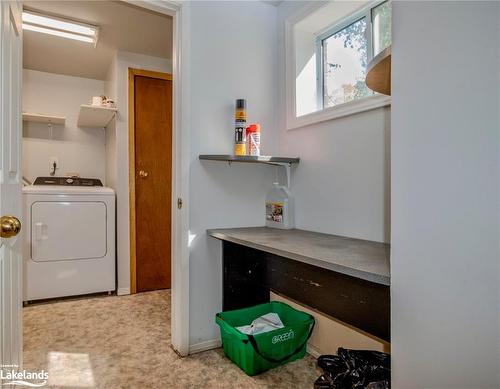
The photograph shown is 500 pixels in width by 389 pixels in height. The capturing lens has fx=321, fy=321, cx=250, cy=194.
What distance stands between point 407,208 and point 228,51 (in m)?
1.58

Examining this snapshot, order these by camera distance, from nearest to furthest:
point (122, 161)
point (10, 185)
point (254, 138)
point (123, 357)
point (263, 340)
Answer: point (10, 185), point (263, 340), point (123, 357), point (254, 138), point (122, 161)

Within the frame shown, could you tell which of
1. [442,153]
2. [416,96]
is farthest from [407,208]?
[416,96]

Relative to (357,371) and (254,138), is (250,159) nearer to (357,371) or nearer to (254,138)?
(254,138)

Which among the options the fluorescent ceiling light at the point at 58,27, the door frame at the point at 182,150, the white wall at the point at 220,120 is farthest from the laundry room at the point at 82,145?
the white wall at the point at 220,120

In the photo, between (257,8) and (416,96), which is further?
(257,8)

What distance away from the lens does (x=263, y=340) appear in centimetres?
157

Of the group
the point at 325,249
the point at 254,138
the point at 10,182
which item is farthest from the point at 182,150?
the point at 325,249

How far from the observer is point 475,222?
24.0 inches

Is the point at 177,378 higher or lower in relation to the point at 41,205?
lower

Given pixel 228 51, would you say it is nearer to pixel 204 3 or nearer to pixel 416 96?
pixel 204 3

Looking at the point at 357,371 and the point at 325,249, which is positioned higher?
the point at 325,249

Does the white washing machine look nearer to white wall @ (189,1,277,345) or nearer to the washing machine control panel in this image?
the washing machine control panel

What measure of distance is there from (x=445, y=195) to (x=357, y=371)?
0.97 metres

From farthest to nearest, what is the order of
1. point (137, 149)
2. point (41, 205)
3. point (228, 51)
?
point (137, 149) → point (41, 205) → point (228, 51)
